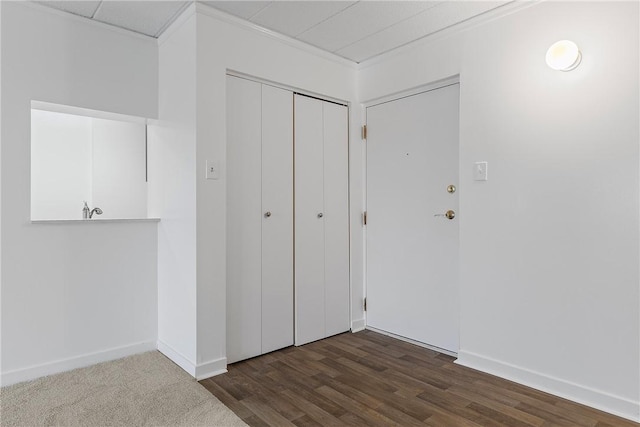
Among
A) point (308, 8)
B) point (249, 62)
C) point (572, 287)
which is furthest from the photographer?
point (249, 62)

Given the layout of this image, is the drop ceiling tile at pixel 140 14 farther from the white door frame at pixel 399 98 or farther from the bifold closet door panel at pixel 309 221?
the white door frame at pixel 399 98

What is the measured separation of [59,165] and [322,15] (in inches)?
100

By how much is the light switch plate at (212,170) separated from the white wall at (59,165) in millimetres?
1635

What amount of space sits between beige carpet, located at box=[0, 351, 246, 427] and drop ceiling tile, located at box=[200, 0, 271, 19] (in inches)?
92.4

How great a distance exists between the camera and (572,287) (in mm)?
2150

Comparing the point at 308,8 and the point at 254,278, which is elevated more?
the point at 308,8

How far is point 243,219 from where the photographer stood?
2.73 metres

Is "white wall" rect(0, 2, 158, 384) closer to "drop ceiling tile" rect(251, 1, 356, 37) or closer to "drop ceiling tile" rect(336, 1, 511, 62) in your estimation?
"drop ceiling tile" rect(251, 1, 356, 37)

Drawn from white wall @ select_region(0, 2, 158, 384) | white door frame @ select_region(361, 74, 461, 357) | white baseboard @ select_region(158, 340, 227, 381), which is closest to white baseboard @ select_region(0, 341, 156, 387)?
white wall @ select_region(0, 2, 158, 384)

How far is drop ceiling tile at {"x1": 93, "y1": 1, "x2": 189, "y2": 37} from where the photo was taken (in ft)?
7.91

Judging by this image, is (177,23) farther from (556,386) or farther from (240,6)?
(556,386)

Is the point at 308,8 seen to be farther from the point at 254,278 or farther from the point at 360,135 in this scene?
the point at 254,278

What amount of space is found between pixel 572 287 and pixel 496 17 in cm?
172

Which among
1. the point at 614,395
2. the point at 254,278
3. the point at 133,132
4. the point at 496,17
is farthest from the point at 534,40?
the point at 133,132
